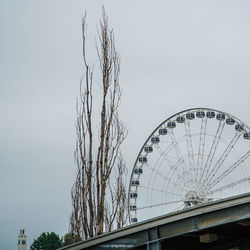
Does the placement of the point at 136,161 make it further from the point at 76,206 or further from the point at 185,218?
the point at 185,218

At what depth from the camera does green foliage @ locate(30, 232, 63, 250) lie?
5988 centimetres

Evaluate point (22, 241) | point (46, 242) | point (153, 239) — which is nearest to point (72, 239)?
point (153, 239)

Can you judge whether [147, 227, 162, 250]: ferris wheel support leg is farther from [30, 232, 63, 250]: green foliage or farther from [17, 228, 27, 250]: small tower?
[30, 232, 63, 250]: green foliage

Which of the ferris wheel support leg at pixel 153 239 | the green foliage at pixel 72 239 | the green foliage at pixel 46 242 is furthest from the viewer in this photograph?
the green foliage at pixel 46 242

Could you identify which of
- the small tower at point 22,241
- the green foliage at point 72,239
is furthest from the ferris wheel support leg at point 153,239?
the small tower at point 22,241

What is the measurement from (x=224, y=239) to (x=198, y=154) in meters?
17.4

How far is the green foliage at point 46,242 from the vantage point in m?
59.9

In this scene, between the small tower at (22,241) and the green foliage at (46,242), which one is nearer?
the small tower at (22,241)

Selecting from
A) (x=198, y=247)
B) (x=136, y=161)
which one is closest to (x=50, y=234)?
(x=136, y=161)

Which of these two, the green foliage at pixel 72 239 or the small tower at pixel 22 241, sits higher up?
the small tower at pixel 22 241

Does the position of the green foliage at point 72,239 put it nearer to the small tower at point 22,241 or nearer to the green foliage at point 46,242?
the small tower at point 22,241

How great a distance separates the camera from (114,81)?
65.3ft

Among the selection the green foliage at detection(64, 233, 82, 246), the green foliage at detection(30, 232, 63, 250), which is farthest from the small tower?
the green foliage at detection(64, 233, 82, 246)

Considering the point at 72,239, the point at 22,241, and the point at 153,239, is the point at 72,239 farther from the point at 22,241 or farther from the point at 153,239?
the point at 22,241
